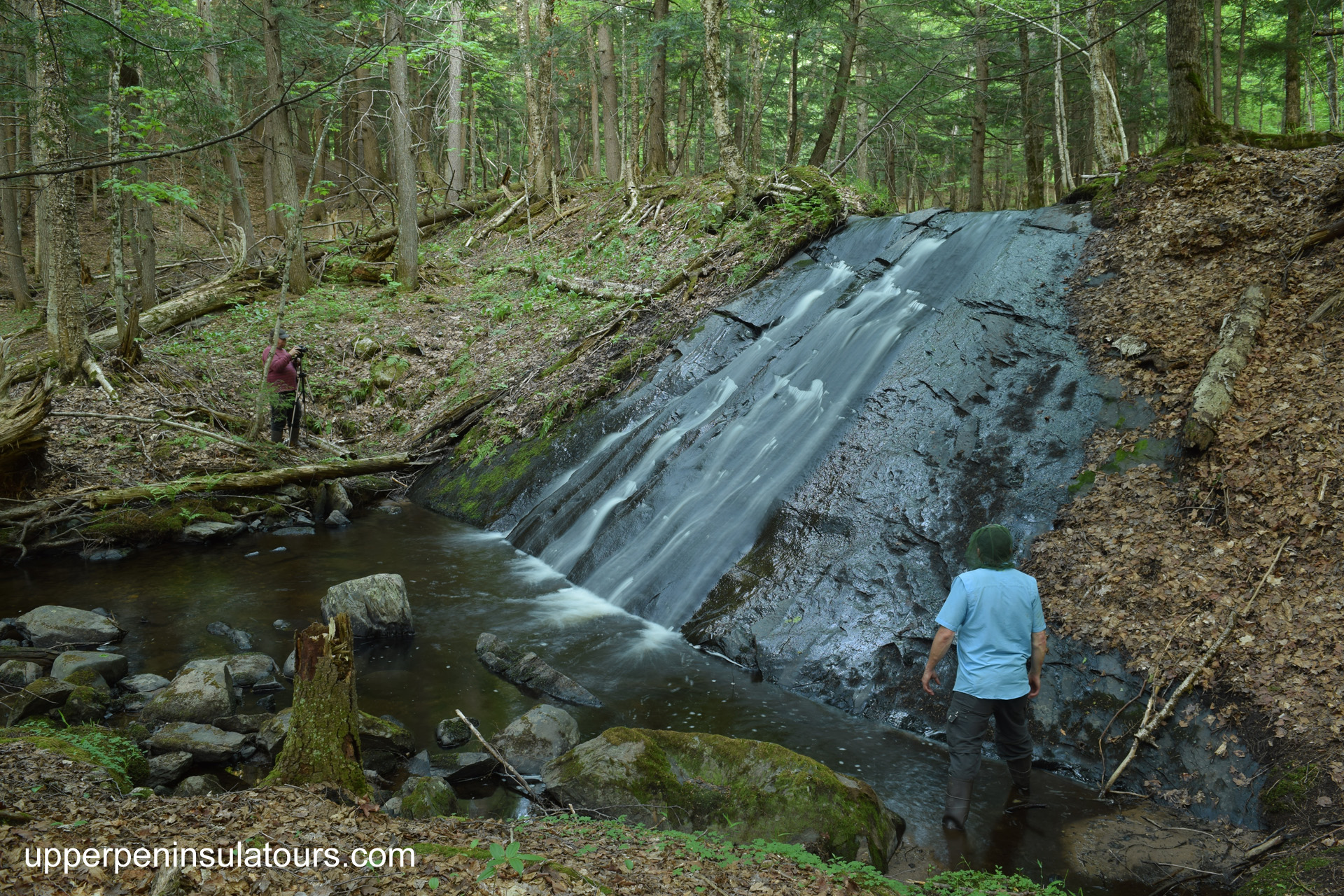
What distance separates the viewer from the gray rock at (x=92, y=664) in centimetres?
625

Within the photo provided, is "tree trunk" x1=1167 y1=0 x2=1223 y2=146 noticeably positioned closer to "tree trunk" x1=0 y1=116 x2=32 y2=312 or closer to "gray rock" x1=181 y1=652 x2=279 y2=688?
"gray rock" x1=181 y1=652 x2=279 y2=688

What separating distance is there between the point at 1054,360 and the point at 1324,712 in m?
5.00

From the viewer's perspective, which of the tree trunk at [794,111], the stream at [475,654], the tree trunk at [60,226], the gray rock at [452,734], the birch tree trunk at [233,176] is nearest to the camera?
the stream at [475,654]

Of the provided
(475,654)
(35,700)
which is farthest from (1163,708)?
(35,700)

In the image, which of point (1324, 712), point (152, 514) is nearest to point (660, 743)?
point (1324, 712)

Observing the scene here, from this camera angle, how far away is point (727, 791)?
15.4 feet

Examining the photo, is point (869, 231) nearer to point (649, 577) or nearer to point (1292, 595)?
point (649, 577)

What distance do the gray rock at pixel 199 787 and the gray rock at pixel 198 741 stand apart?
1.07ft

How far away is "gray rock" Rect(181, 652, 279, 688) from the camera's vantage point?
6.57 metres

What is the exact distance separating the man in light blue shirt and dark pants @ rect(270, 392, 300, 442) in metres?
11.2

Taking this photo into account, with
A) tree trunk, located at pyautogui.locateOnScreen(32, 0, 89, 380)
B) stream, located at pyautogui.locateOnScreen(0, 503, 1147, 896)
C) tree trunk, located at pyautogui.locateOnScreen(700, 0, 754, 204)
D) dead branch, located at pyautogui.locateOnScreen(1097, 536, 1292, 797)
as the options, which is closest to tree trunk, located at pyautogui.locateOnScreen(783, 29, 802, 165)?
tree trunk, located at pyautogui.locateOnScreen(700, 0, 754, 204)

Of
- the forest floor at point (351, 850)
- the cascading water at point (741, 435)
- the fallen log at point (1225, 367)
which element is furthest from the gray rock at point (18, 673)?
the fallen log at point (1225, 367)

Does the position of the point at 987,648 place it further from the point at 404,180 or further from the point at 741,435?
the point at 404,180

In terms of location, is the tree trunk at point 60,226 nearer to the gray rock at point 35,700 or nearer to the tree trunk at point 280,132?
the tree trunk at point 280,132
